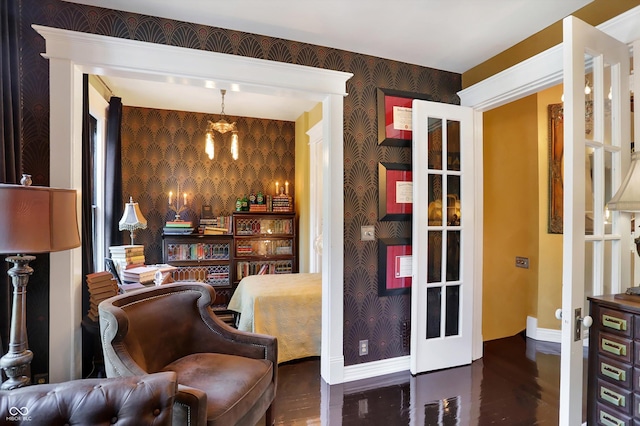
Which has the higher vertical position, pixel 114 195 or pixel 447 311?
pixel 114 195

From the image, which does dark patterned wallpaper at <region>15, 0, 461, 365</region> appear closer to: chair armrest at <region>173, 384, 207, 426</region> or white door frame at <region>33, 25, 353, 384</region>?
white door frame at <region>33, 25, 353, 384</region>

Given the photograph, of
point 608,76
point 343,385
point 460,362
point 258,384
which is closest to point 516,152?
point 608,76

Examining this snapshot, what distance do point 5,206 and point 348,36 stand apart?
2.34 m

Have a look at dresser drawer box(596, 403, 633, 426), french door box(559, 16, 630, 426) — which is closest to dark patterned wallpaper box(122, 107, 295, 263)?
french door box(559, 16, 630, 426)

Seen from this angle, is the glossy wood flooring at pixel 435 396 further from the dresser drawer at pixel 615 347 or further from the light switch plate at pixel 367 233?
the light switch plate at pixel 367 233

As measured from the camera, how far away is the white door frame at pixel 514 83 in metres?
1.90

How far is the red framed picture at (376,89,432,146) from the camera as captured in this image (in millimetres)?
2859

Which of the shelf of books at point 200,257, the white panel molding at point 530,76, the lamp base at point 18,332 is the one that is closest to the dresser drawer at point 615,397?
the white panel molding at point 530,76

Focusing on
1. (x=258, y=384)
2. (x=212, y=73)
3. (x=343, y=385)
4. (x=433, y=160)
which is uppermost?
(x=212, y=73)

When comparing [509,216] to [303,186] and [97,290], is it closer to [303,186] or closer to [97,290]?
[303,186]

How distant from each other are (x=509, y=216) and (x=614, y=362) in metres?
2.25

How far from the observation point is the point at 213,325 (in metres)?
2.16

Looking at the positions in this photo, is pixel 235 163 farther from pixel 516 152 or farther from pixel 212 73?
pixel 516 152

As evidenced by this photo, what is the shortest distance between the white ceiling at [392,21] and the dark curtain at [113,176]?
5.98 feet
